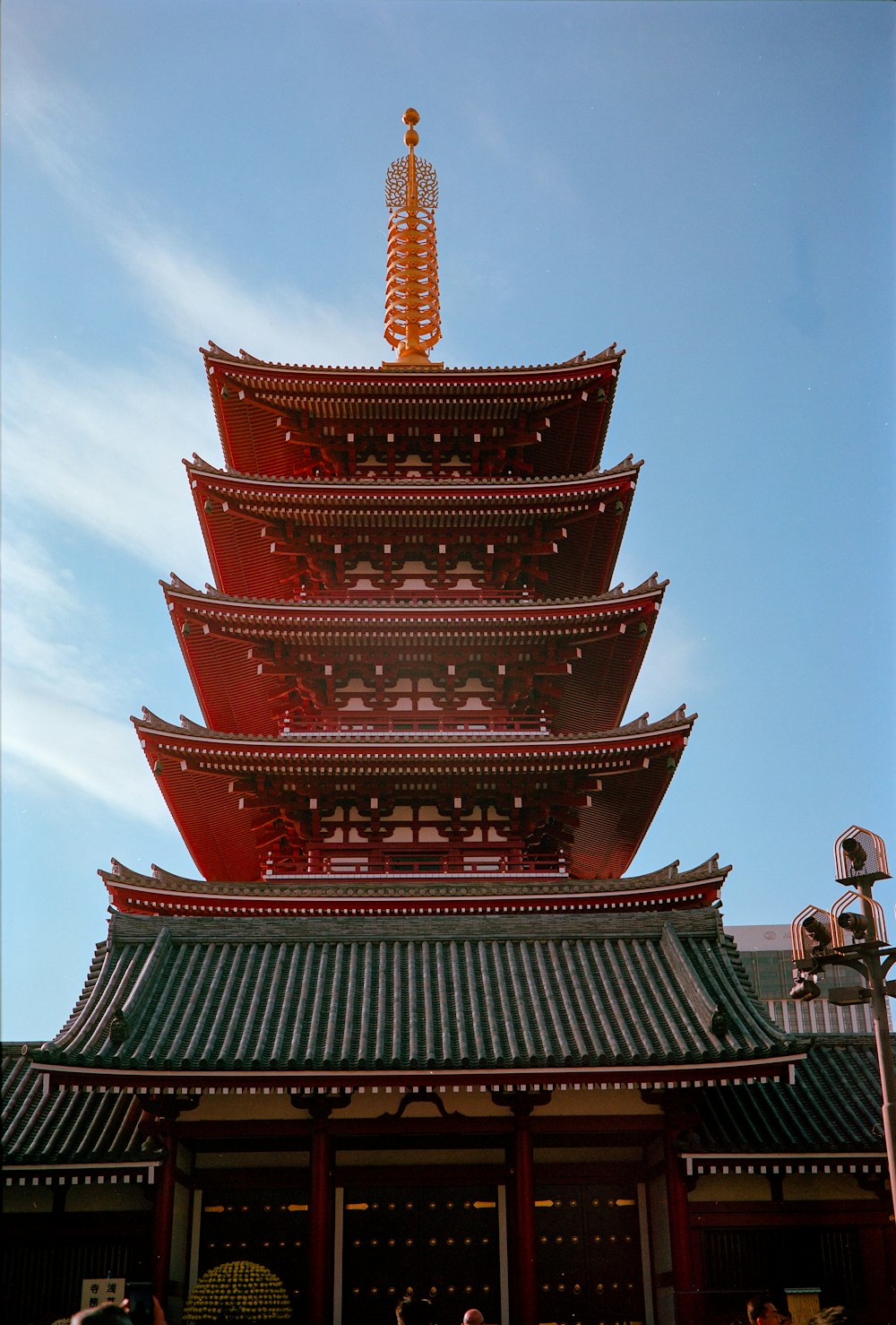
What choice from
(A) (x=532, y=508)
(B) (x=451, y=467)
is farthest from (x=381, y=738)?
(B) (x=451, y=467)

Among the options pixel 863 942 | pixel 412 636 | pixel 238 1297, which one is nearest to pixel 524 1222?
pixel 238 1297

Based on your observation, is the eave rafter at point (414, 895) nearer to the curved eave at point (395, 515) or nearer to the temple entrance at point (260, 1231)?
the temple entrance at point (260, 1231)

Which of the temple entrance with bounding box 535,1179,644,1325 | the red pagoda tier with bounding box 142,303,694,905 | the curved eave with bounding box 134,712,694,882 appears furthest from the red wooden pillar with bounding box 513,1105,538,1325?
the curved eave with bounding box 134,712,694,882

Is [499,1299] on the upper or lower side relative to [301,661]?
lower

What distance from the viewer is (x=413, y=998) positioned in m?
20.0

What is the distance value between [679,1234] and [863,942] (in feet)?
23.3

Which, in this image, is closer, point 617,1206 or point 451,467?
point 617,1206

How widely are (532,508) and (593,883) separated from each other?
8.89m

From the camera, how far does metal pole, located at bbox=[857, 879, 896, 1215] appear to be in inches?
509

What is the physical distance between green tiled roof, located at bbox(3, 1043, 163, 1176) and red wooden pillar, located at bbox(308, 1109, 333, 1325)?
91.3 inches

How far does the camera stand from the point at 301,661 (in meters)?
27.0

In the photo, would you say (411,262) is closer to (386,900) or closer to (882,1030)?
(386,900)

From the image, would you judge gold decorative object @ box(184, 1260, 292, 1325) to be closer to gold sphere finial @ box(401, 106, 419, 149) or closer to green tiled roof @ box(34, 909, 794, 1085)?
green tiled roof @ box(34, 909, 794, 1085)

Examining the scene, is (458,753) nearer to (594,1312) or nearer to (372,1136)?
→ (372,1136)
